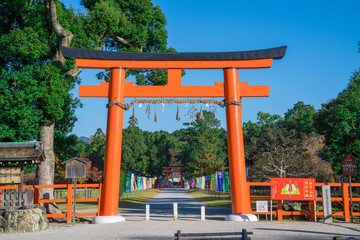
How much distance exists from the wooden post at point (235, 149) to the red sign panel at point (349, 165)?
360cm

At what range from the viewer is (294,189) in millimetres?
11734

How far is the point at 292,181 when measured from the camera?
38.7ft

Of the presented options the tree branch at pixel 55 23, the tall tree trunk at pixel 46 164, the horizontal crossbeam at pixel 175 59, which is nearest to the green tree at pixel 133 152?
the tall tree trunk at pixel 46 164

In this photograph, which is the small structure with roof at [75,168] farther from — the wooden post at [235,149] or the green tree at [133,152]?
the green tree at [133,152]

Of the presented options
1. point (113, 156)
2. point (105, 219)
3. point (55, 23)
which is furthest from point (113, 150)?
point (55, 23)

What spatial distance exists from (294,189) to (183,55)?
643 cm

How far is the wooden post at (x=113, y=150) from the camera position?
1145 centimetres

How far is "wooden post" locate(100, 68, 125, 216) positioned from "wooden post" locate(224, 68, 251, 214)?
4034 millimetres

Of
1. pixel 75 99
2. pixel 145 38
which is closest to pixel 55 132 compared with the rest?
pixel 75 99

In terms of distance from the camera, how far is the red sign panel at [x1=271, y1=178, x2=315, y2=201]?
11641 mm

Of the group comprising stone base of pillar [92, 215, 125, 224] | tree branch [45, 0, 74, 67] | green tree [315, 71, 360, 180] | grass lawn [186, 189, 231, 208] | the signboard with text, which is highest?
tree branch [45, 0, 74, 67]

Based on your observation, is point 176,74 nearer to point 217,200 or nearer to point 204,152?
point 217,200

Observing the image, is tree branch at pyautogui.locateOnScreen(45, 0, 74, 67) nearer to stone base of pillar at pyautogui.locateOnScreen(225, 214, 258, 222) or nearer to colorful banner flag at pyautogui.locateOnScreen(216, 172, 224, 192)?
stone base of pillar at pyautogui.locateOnScreen(225, 214, 258, 222)

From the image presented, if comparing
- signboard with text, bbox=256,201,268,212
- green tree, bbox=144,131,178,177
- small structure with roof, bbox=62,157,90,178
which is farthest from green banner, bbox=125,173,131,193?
green tree, bbox=144,131,178,177
